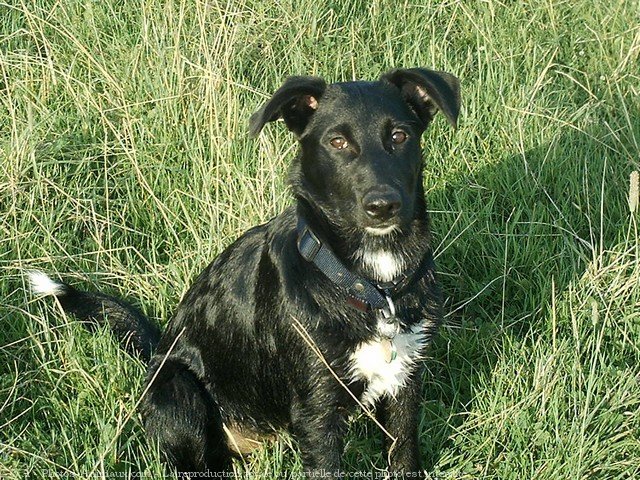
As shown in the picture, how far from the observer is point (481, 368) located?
3.79 meters

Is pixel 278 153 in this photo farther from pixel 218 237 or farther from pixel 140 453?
pixel 140 453

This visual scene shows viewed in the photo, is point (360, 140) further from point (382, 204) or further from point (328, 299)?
point (328, 299)

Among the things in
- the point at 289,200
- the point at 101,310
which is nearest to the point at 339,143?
the point at 289,200

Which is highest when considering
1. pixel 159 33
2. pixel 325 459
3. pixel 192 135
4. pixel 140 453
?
pixel 159 33

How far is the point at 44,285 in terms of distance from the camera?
3.76m

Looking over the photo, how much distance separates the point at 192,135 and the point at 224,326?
57.2 inches

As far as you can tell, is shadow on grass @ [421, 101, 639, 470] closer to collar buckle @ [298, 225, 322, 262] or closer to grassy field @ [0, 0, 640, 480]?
grassy field @ [0, 0, 640, 480]

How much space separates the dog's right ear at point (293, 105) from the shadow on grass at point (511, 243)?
1187 millimetres

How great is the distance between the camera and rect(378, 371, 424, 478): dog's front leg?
3383mm

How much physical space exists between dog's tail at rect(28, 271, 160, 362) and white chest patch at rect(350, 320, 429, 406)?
3.65 ft

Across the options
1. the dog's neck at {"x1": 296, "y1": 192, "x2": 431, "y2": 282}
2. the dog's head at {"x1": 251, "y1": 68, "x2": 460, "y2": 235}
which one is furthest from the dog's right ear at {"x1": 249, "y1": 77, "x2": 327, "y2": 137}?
the dog's neck at {"x1": 296, "y1": 192, "x2": 431, "y2": 282}

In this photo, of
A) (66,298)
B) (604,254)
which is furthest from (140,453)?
(604,254)

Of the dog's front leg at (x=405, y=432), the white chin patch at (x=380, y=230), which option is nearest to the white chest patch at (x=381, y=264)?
the white chin patch at (x=380, y=230)

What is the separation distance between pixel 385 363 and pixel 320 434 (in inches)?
13.4
